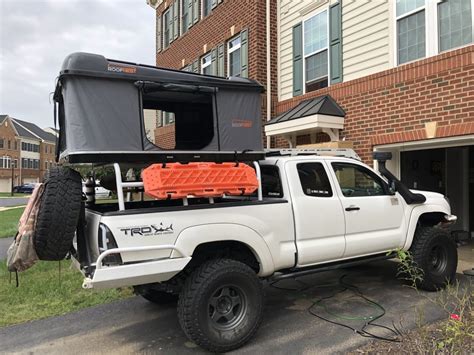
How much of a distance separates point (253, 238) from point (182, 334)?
1291 mm

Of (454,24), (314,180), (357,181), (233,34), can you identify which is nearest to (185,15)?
(233,34)

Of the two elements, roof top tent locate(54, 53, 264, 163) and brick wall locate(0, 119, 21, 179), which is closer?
roof top tent locate(54, 53, 264, 163)

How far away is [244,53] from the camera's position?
11.8m

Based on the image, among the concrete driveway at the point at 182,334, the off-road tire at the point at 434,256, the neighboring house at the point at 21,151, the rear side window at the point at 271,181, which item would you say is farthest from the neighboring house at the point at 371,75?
the neighboring house at the point at 21,151

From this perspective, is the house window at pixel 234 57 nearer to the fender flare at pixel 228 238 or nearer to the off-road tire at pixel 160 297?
the off-road tire at pixel 160 297

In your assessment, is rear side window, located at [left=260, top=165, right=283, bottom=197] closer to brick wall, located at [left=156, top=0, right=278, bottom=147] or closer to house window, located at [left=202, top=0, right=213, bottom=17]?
brick wall, located at [left=156, top=0, right=278, bottom=147]

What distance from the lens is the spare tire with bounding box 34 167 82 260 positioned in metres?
3.69

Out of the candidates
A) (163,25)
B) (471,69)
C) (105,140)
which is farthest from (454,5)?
(163,25)

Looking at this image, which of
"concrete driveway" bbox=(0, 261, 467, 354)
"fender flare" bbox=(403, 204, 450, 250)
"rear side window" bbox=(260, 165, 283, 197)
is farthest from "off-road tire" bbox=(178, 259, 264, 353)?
"fender flare" bbox=(403, 204, 450, 250)

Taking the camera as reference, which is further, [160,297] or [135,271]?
[160,297]

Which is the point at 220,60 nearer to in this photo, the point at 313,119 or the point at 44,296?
the point at 313,119

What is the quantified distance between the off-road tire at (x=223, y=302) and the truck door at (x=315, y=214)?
788 millimetres

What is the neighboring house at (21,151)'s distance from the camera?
65.6 metres

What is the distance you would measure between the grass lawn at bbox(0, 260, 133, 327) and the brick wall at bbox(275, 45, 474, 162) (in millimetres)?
5496
